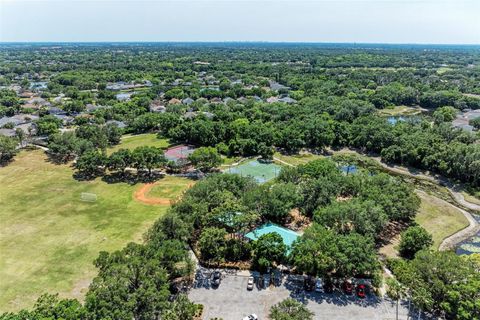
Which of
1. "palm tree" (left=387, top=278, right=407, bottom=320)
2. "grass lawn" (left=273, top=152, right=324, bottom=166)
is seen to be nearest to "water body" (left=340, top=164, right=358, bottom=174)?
"grass lawn" (left=273, top=152, right=324, bottom=166)

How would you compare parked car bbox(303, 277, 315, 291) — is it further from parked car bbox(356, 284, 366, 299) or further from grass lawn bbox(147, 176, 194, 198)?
grass lawn bbox(147, 176, 194, 198)

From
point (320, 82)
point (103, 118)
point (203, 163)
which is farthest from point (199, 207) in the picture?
point (320, 82)

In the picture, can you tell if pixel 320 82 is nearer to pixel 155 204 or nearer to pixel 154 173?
pixel 154 173

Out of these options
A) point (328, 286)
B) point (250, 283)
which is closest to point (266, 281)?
point (250, 283)

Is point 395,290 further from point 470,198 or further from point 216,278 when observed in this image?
point 470,198

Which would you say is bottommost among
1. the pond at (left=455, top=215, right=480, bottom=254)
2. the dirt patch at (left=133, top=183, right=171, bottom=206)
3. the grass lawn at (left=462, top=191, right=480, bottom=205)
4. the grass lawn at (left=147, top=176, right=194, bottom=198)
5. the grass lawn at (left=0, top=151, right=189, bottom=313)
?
the pond at (left=455, top=215, right=480, bottom=254)
